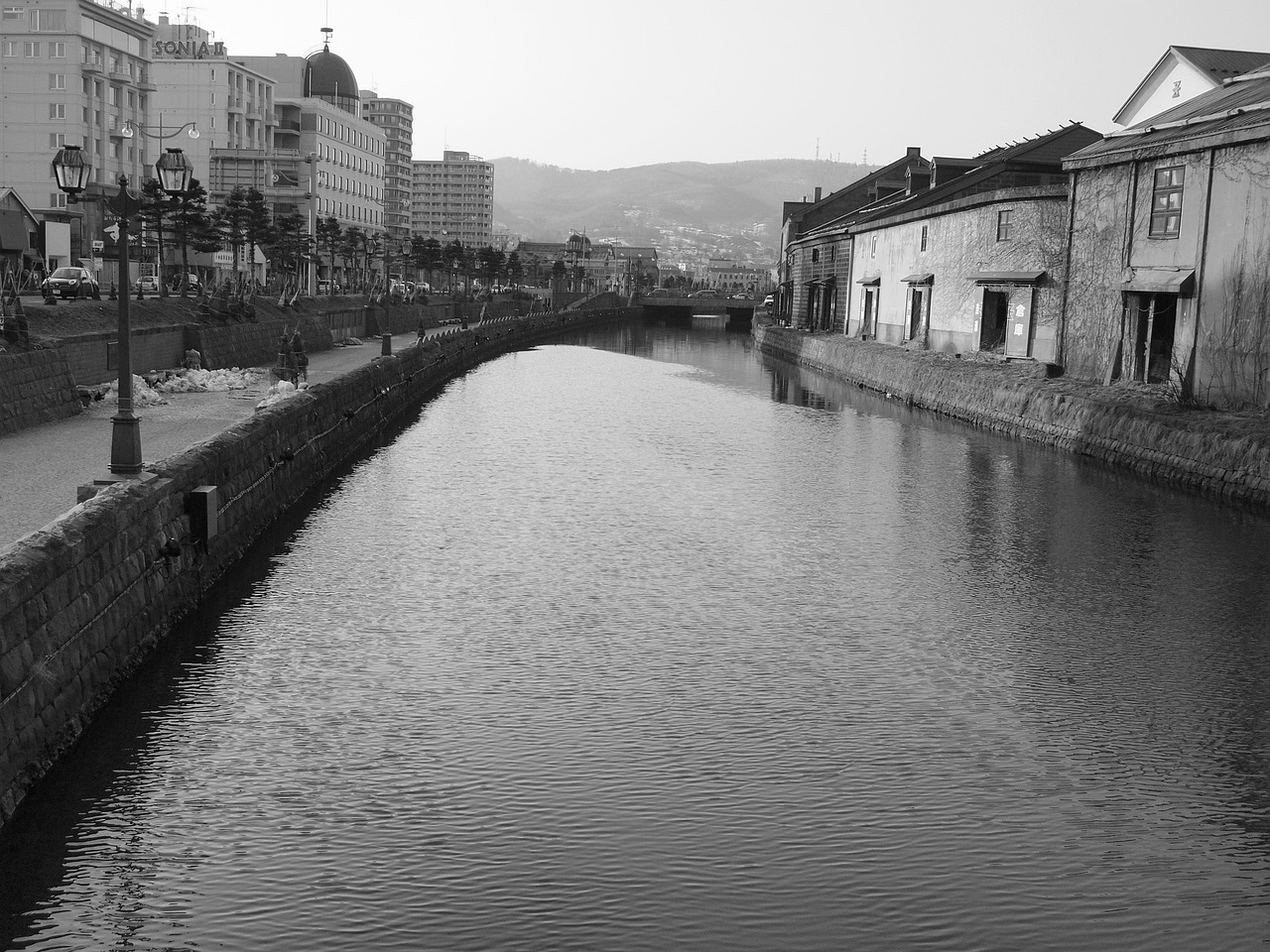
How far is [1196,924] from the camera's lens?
9.12 m

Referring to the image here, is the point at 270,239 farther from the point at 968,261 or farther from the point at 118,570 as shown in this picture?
the point at 118,570

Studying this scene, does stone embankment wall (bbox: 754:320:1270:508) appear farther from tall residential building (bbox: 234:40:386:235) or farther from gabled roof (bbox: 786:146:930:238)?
tall residential building (bbox: 234:40:386:235)

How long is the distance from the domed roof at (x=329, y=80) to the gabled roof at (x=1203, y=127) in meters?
133

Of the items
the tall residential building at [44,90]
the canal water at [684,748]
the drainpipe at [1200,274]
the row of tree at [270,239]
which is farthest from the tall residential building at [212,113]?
the canal water at [684,748]

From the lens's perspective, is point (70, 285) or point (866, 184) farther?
point (866, 184)

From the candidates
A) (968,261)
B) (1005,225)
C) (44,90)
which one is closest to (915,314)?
(968,261)

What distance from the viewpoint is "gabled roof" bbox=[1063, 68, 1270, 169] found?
1173 inches

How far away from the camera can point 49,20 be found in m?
102

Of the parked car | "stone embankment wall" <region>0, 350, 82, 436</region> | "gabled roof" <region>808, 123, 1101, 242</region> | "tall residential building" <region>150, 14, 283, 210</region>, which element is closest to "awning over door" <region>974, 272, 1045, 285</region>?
"gabled roof" <region>808, 123, 1101, 242</region>

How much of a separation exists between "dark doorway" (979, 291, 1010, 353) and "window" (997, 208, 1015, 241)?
1830 mm

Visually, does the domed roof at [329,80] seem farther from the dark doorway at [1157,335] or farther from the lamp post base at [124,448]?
the lamp post base at [124,448]

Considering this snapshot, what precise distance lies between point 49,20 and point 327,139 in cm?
3620

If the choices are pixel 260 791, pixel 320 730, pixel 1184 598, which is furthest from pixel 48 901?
pixel 1184 598

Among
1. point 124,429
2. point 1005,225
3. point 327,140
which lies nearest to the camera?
point 124,429
